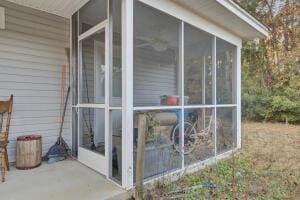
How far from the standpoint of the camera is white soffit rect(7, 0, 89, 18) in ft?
11.8

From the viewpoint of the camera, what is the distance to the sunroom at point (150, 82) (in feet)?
9.55

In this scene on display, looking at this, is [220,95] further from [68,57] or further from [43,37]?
[43,37]

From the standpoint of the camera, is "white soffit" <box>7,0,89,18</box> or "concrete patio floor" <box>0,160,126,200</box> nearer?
"concrete patio floor" <box>0,160,126,200</box>

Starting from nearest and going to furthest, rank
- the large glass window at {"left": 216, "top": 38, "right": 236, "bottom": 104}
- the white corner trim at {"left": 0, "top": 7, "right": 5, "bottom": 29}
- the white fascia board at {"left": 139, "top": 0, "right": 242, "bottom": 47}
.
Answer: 1. the white fascia board at {"left": 139, "top": 0, "right": 242, "bottom": 47}
2. the white corner trim at {"left": 0, "top": 7, "right": 5, "bottom": 29}
3. the large glass window at {"left": 216, "top": 38, "right": 236, "bottom": 104}

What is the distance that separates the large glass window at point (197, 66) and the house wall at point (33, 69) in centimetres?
218

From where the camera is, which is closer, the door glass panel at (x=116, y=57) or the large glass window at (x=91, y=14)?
the door glass panel at (x=116, y=57)

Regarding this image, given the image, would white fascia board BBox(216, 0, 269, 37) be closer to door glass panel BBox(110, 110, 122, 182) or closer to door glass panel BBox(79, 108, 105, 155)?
door glass panel BBox(110, 110, 122, 182)

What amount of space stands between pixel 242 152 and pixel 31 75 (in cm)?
443

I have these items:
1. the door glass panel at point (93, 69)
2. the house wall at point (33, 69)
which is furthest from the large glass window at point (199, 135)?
the house wall at point (33, 69)

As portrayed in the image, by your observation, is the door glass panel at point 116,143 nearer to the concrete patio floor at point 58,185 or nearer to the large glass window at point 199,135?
the concrete patio floor at point 58,185

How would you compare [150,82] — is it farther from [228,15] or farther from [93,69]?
[228,15]

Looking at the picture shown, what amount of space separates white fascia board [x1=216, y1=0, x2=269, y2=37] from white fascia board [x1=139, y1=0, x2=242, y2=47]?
1.51ft

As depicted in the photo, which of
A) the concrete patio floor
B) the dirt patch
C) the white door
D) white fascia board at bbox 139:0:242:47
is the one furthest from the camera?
the dirt patch

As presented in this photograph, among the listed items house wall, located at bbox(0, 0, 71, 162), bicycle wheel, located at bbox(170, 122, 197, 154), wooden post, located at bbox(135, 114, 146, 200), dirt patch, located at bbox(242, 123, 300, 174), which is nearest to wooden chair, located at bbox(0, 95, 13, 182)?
house wall, located at bbox(0, 0, 71, 162)
